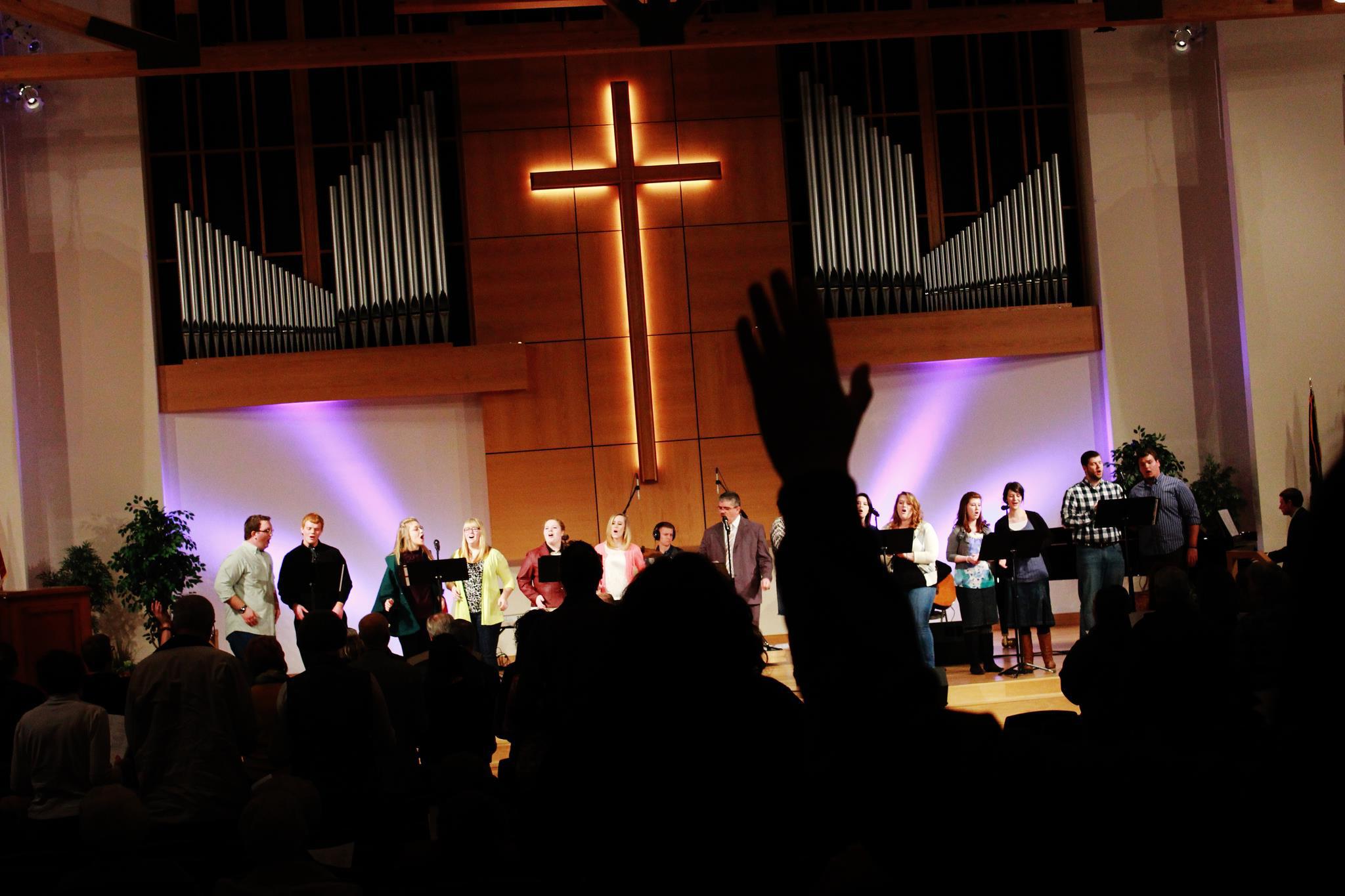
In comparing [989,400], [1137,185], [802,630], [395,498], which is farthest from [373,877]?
[1137,185]

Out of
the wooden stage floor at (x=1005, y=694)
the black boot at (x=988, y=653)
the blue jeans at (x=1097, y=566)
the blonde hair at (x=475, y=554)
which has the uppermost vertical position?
the blonde hair at (x=475, y=554)

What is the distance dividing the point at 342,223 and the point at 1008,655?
6229 mm

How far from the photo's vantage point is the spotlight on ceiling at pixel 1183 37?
10375 millimetres

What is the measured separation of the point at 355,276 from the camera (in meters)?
10.1

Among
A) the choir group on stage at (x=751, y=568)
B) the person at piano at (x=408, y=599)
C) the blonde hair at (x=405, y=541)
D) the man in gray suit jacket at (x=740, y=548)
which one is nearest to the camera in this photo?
the choir group on stage at (x=751, y=568)

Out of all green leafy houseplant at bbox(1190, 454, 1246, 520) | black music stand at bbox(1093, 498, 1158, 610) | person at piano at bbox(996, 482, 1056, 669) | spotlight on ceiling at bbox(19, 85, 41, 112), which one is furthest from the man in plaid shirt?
spotlight on ceiling at bbox(19, 85, 41, 112)

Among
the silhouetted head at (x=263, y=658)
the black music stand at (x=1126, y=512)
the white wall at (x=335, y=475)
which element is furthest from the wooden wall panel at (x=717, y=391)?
the silhouetted head at (x=263, y=658)

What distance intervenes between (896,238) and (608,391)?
2735 mm

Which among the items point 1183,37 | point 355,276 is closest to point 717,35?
point 355,276

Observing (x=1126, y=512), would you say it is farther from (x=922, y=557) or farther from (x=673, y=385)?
(x=673, y=385)

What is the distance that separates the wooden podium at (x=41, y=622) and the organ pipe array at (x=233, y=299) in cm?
268

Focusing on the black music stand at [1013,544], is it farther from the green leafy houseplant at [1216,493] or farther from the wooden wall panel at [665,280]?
the wooden wall panel at [665,280]

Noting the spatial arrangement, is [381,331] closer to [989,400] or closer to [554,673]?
[989,400]

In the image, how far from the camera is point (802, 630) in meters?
0.86
